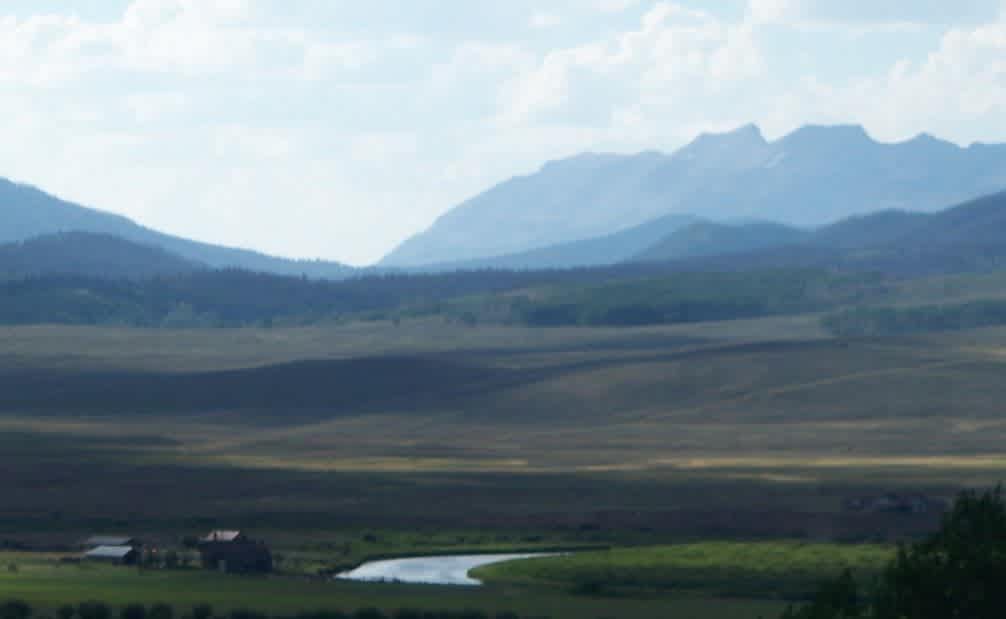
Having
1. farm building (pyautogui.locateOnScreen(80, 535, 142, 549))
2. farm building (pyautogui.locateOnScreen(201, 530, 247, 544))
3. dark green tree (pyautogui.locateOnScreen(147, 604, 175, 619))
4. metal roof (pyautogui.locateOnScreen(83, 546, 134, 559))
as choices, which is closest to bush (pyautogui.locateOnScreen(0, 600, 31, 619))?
dark green tree (pyautogui.locateOnScreen(147, 604, 175, 619))

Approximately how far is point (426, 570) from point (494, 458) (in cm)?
5149

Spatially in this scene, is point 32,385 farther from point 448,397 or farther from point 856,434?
point 856,434

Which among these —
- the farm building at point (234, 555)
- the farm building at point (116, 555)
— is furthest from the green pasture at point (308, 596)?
the farm building at point (116, 555)

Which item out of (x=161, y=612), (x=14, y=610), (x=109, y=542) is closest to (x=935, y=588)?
(x=161, y=612)

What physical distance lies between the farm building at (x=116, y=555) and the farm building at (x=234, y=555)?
2.34 metres

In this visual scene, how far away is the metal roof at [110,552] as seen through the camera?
83.1 m

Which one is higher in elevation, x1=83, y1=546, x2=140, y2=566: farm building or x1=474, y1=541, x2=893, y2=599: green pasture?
x1=83, y1=546, x2=140, y2=566: farm building

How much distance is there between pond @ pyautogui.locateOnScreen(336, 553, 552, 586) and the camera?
79.6m

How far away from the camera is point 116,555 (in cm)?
8312

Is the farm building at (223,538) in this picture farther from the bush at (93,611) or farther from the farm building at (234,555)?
the bush at (93,611)

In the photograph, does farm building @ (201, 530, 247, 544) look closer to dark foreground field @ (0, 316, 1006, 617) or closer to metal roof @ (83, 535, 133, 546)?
dark foreground field @ (0, 316, 1006, 617)

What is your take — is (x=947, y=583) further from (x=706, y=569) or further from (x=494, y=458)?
(x=494, y=458)

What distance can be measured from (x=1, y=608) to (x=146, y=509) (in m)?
41.0

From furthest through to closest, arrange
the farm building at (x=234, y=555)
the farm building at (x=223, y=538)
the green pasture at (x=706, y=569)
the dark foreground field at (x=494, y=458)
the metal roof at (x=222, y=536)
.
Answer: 1. the dark foreground field at (x=494, y=458)
2. the metal roof at (x=222, y=536)
3. the farm building at (x=223, y=538)
4. the farm building at (x=234, y=555)
5. the green pasture at (x=706, y=569)
